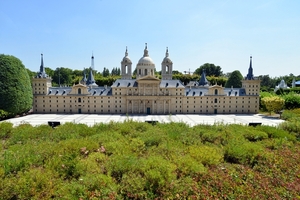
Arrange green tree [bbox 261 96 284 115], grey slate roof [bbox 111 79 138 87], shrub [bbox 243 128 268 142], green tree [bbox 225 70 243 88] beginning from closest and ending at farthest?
shrub [bbox 243 128 268 142], green tree [bbox 261 96 284 115], grey slate roof [bbox 111 79 138 87], green tree [bbox 225 70 243 88]

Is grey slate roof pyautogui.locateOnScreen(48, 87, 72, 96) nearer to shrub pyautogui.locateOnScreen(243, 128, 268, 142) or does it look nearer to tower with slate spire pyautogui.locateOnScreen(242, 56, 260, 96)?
tower with slate spire pyautogui.locateOnScreen(242, 56, 260, 96)

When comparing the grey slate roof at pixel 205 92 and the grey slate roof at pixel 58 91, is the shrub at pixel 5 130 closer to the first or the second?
the grey slate roof at pixel 58 91

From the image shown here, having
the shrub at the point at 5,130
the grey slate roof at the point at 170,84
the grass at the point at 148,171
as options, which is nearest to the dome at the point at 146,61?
the grey slate roof at the point at 170,84

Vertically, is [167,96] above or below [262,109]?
above

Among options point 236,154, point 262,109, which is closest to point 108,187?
point 236,154

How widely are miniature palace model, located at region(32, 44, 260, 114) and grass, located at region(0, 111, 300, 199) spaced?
44841mm

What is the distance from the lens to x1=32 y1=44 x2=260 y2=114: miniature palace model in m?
64.6

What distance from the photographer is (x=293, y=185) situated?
13.9m

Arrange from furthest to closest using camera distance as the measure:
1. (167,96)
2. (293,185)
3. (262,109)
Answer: (262,109), (167,96), (293,185)

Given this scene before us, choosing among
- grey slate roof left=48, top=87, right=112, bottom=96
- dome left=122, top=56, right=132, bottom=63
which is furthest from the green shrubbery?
dome left=122, top=56, right=132, bottom=63

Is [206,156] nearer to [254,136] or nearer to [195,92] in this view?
[254,136]

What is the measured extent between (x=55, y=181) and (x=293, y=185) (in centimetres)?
1499

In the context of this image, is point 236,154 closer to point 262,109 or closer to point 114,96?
point 114,96

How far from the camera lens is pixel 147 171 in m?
13.0
